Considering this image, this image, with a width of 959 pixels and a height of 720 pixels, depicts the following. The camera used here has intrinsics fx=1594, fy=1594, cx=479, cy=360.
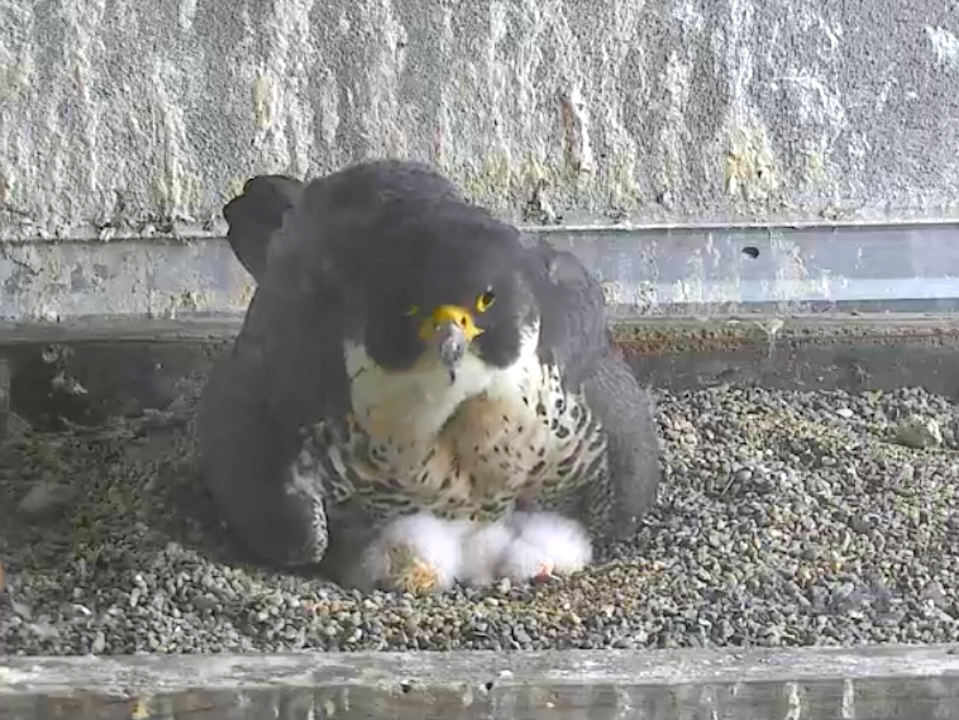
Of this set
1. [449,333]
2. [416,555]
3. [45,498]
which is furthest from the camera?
[45,498]

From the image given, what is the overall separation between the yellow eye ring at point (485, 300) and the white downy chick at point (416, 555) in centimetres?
32

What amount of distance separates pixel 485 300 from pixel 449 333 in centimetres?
7

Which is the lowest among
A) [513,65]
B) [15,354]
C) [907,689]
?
[907,689]

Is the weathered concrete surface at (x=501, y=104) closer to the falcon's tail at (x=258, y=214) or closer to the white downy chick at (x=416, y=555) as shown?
the falcon's tail at (x=258, y=214)

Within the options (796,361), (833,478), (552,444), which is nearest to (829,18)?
(796,361)

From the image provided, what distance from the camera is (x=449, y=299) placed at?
170 cm

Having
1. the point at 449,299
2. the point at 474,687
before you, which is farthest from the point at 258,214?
the point at 474,687

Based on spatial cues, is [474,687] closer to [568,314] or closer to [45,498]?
[568,314]

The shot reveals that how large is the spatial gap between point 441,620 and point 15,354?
1108 millimetres

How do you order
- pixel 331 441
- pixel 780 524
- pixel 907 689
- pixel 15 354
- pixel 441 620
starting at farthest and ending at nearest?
pixel 15 354 → pixel 780 524 → pixel 331 441 → pixel 441 620 → pixel 907 689

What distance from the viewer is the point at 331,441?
6.10ft

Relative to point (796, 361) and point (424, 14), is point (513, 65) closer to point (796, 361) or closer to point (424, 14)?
point (424, 14)

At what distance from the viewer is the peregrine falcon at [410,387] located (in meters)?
1.74

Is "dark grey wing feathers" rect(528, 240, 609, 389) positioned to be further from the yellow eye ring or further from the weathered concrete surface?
the weathered concrete surface
